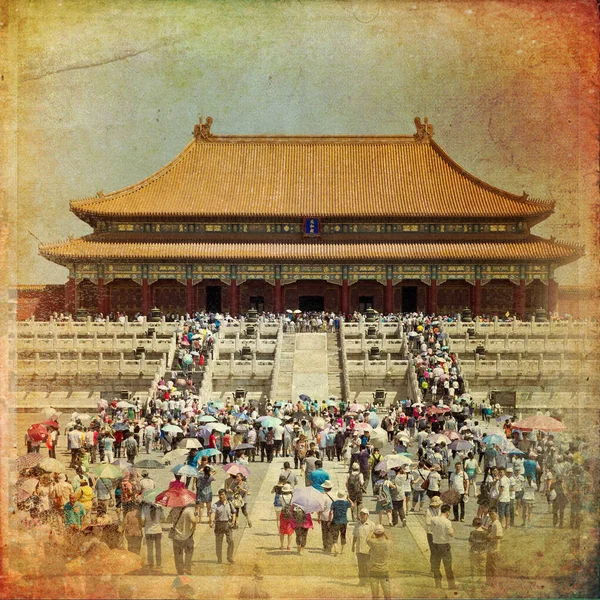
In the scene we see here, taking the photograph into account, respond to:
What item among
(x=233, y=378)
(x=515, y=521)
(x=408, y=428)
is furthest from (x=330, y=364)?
(x=515, y=521)

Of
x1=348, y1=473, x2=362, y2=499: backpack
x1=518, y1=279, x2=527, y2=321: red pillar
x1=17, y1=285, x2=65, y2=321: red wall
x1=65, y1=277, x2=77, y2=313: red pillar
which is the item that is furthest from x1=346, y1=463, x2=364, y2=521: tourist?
x1=65, y1=277, x2=77, y2=313: red pillar

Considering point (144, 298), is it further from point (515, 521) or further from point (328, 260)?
point (515, 521)

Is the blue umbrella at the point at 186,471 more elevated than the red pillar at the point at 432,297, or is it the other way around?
the red pillar at the point at 432,297

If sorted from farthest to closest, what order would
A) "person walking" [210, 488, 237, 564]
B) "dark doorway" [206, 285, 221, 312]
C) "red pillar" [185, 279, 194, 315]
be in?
1. "dark doorway" [206, 285, 221, 312]
2. "red pillar" [185, 279, 194, 315]
3. "person walking" [210, 488, 237, 564]

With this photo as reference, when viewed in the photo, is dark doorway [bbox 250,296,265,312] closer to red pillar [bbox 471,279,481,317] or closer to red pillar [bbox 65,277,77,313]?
red pillar [bbox 65,277,77,313]

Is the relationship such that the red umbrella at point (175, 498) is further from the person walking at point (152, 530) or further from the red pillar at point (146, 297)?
the red pillar at point (146, 297)

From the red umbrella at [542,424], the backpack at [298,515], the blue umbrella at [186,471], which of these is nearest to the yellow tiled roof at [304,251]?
the red umbrella at [542,424]
